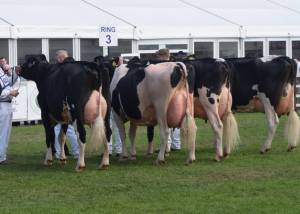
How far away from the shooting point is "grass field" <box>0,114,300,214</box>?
27.7 ft

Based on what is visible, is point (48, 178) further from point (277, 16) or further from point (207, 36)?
point (277, 16)

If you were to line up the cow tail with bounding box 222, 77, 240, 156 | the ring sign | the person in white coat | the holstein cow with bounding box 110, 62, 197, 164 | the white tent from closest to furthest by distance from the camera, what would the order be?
the holstein cow with bounding box 110, 62, 197, 164 → the person in white coat → the cow tail with bounding box 222, 77, 240, 156 → the ring sign → the white tent

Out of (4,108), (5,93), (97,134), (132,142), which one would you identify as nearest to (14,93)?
(5,93)

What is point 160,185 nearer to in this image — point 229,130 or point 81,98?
point 81,98

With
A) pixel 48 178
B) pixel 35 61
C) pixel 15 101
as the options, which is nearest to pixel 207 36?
pixel 15 101

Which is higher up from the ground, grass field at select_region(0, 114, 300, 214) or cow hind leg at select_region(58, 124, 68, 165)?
cow hind leg at select_region(58, 124, 68, 165)

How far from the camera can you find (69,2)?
24984 mm

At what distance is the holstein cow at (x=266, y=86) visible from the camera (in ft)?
43.9

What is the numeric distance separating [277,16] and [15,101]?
1215 cm

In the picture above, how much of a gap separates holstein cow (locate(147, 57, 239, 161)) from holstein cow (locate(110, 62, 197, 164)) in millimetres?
326

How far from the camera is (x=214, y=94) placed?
40.9ft

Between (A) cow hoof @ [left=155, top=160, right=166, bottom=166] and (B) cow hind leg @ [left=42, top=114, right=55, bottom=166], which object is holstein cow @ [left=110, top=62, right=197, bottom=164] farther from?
(B) cow hind leg @ [left=42, top=114, right=55, bottom=166]

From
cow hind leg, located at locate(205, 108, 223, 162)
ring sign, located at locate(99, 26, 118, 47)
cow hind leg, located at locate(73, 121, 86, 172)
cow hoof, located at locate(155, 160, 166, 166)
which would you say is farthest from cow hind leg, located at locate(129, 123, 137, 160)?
ring sign, located at locate(99, 26, 118, 47)

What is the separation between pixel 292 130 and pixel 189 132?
99.8 inches
